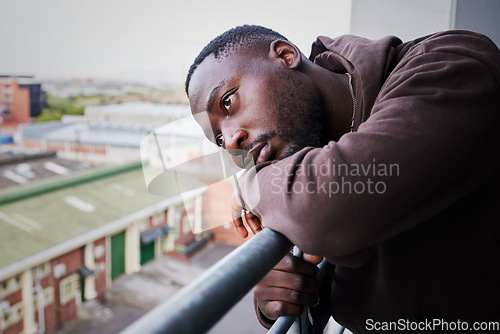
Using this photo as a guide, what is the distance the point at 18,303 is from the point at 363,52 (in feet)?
31.3

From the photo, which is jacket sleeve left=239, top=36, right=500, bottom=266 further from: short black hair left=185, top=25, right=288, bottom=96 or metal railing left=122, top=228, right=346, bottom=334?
short black hair left=185, top=25, right=288, bottom=96

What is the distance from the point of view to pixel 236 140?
0.66 meters

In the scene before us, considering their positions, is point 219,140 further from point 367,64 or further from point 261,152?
point 367,64

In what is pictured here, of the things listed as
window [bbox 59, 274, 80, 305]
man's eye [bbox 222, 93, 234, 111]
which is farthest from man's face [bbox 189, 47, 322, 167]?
window [bbox 59, 274, 80, 305]

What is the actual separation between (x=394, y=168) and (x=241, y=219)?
27cm

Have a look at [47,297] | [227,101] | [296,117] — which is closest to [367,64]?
[296,117]

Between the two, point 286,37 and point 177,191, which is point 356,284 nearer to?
point 177,191

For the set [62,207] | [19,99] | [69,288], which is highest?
[19,99]

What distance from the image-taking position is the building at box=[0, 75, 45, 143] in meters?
6.91

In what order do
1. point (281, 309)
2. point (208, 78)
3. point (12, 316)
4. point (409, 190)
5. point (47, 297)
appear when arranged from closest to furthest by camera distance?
point (409, 190)
point (281, 309)
point (208, 78)
point (47, 297)
point (12, 316)

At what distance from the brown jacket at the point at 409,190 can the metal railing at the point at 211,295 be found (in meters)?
0.09

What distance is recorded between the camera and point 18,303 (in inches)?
318

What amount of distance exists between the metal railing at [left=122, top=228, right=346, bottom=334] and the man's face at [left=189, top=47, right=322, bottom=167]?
0.34 meters

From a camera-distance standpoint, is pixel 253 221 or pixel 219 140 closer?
pixel 253 221
